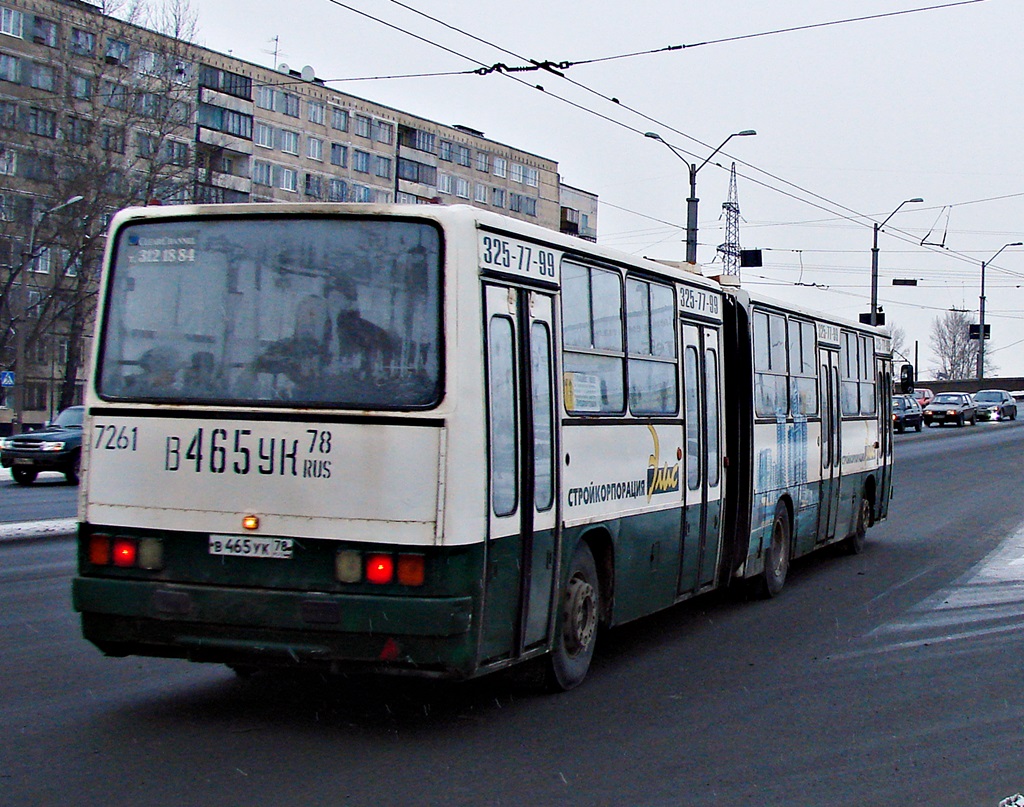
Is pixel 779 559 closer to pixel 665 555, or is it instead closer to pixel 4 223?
pixel 665 555

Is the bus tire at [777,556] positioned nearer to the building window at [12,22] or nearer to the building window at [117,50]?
the building window at [117,50]

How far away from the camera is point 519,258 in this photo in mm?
7461

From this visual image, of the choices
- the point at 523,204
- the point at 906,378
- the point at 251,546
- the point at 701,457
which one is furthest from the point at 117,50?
the point at 251,546

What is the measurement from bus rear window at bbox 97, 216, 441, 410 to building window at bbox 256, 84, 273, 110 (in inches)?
2840

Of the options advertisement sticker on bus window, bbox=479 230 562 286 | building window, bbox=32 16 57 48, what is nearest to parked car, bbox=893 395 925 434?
building window, bbox=32 16 57 48

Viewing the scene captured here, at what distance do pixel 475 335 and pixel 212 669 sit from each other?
9.73ft

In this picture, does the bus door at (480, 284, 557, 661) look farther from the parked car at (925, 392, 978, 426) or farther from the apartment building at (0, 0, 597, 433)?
the parked car at (925, 392, 978, 426)

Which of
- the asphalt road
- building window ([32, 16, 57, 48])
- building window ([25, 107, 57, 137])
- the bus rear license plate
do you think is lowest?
the asphalt road

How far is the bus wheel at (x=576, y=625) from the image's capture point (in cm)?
794

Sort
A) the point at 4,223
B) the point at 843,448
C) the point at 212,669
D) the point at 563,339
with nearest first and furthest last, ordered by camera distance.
Result: the point at 563,339, the point at 212,669, the point at 843,448, the point at 4,223

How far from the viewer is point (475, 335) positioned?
6.88 meters

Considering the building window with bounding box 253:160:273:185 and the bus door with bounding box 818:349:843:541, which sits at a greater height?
the building window with bounding box 253:160:273:185

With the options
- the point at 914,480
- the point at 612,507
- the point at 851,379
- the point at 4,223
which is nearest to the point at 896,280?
the point at 914,480

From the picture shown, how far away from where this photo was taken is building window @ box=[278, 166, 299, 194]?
79188 mm
